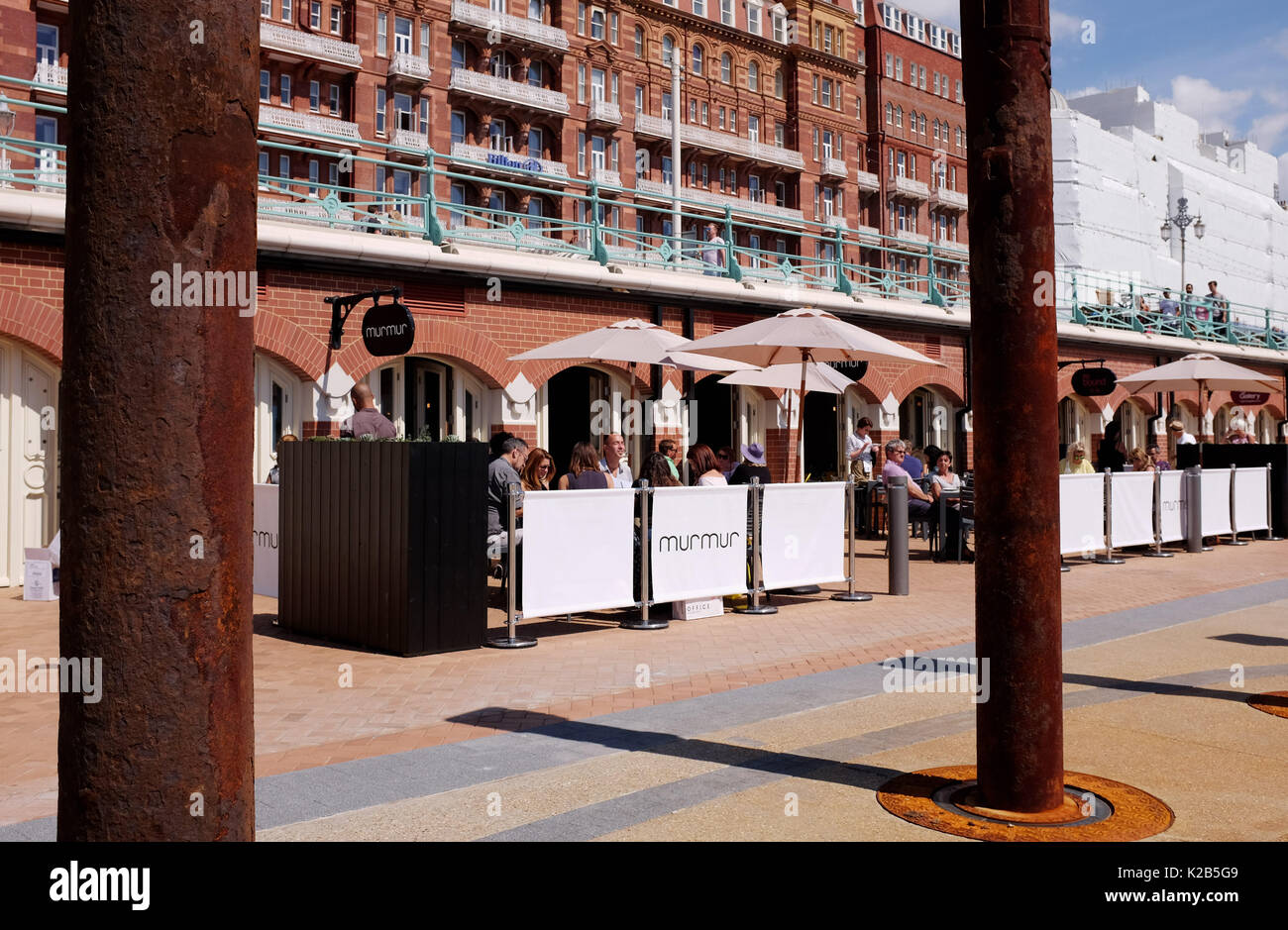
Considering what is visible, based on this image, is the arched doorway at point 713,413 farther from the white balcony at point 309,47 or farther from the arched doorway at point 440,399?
the white balcony at point 309,47

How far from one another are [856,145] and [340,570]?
180 ft

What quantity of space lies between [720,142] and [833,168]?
27.3ft

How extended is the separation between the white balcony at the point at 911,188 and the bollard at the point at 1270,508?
45.1 meters

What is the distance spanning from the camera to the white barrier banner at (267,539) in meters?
10.1

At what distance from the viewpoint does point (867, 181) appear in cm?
5866

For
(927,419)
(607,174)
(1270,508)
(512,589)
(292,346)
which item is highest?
(607,174)

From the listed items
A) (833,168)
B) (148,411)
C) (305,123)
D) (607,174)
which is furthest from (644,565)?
(833,168)

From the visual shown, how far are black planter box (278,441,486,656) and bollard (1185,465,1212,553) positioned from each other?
11455mm

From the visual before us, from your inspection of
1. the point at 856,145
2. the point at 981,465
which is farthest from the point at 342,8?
the point at 981,465

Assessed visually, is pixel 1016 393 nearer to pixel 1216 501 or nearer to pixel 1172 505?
pixel 1172 505

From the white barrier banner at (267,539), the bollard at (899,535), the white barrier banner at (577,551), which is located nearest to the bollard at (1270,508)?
the bollard at (899,535)

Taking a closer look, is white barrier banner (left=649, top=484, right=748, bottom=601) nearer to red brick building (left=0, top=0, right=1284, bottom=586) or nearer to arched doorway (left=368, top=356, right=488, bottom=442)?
red brick building (left=0, top=0, right=1284, bottom=586)

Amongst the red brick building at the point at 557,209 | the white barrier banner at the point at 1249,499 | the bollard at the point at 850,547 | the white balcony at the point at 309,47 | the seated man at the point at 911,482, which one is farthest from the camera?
the white balcony at the point at 309,47

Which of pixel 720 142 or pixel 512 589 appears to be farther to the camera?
pixel 720 142
